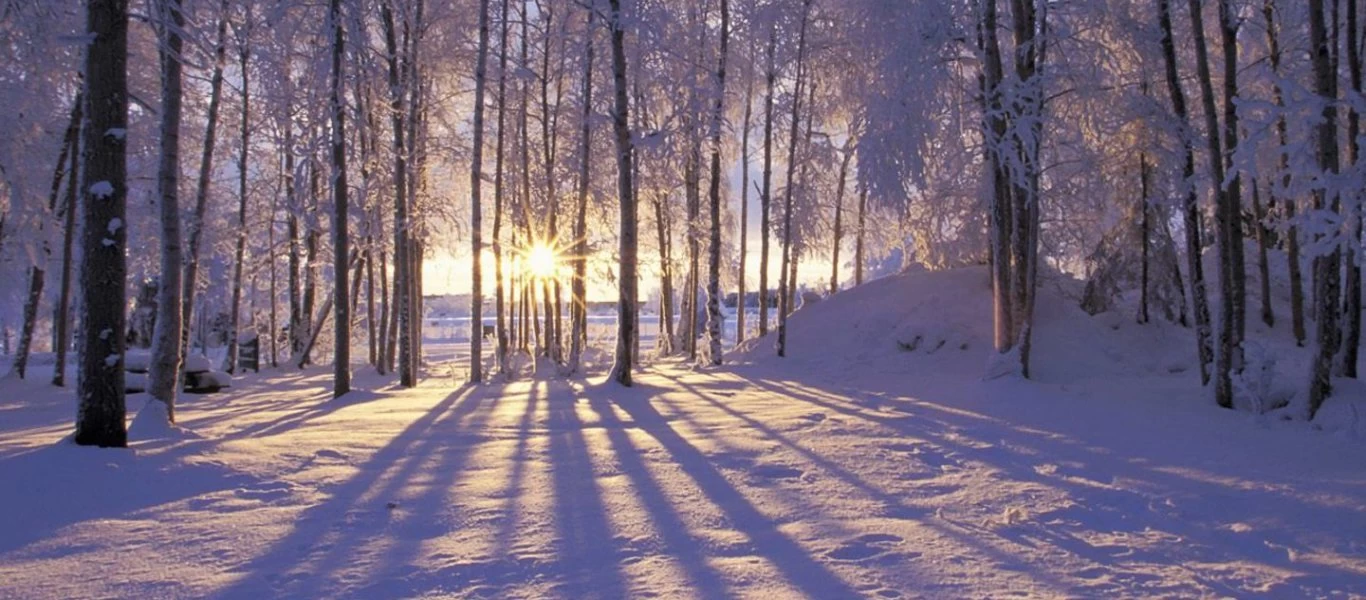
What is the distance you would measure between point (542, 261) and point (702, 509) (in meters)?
16.1

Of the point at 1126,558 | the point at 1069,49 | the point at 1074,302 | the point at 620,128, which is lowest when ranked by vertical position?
the point at 1126,558

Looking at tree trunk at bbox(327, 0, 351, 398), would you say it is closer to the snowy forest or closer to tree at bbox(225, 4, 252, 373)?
the snowy forest

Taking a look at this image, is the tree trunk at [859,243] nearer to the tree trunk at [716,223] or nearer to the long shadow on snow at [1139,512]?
the tree trunk at [716,223]

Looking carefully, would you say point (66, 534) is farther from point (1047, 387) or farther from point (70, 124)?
point (70, 124)

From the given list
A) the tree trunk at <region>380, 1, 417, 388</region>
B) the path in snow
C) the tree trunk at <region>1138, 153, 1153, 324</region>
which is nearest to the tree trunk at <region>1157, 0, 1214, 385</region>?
the path in snow

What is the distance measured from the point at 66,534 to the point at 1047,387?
1029 centimetres

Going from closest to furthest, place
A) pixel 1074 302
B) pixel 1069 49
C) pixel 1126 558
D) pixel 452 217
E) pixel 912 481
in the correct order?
pixel 1126 558 → pixel 912 481 → pixel 1069 49 → pixel 1074 302 → pixel 452 217

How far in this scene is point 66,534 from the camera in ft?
14.0

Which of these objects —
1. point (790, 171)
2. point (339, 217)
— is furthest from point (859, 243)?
point (339, 217)

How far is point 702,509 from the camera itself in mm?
4941

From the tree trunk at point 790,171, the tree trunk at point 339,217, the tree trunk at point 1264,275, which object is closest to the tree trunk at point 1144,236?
the tree trunk at point 1264,275

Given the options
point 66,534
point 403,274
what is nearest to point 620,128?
point 403,274

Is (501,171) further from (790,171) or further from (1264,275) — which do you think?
(1264,275)

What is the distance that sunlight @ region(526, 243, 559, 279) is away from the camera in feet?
66.2
